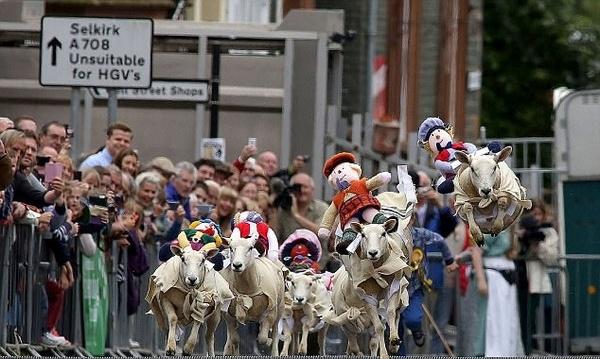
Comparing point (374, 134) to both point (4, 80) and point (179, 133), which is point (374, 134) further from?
point (4, 80)

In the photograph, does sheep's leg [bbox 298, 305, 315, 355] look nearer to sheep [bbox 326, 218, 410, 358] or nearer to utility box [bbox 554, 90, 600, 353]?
sheep [bbox 326, 218, 410, 358]

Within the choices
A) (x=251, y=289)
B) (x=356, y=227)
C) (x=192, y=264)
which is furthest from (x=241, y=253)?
(x=356, y=227)

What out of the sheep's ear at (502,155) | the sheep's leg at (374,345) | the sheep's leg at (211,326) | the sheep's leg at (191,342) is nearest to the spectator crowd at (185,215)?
the sheep's leg at (374,345)

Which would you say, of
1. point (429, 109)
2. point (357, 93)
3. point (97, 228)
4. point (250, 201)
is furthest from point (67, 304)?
point (429, 109)

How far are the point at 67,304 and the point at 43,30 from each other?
9.37ft

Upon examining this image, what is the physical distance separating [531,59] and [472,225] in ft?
172

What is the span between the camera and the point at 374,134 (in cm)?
3003

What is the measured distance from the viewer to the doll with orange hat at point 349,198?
19828mm

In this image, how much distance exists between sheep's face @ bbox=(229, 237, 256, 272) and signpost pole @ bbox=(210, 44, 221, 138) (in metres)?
8.30

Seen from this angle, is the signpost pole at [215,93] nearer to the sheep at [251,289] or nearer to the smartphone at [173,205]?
the smartphone at [173,205]

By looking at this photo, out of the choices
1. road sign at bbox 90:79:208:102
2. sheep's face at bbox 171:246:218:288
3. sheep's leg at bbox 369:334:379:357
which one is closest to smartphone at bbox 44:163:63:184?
sheep's face at bbox 171:246:218:288

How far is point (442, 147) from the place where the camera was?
1966 cm

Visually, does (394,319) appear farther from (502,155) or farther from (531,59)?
(531,59)

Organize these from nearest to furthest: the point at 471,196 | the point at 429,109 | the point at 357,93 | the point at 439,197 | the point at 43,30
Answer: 1. the point at 471,196
2. the point at 43,30
3. the point at 439,197
4. the point at 357,93
5. the point at 429,109
